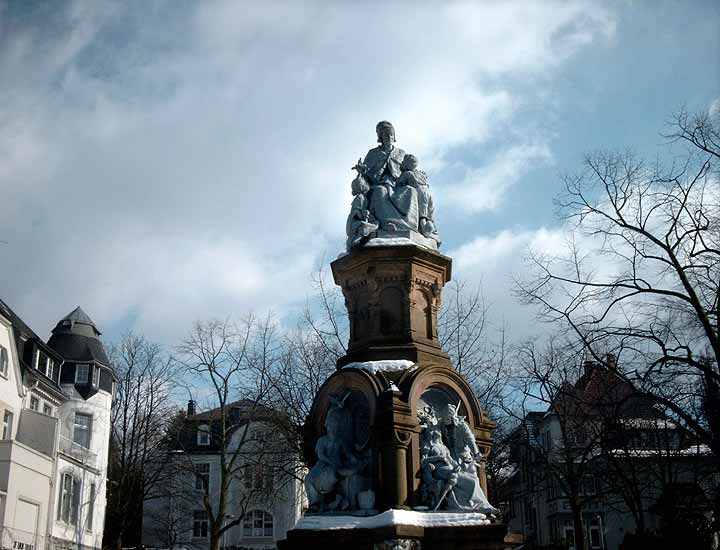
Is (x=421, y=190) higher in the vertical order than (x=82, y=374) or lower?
lower

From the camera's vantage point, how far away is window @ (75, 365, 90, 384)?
123 ft

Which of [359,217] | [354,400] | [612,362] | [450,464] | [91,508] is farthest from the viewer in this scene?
[91,508]

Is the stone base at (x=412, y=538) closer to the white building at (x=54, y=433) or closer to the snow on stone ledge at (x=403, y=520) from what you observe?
the snow on stone ledge at (x=403, y=520)

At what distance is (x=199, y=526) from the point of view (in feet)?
177

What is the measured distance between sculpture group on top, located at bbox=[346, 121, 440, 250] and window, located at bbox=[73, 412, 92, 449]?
26.8m

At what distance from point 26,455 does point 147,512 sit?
1055 inches

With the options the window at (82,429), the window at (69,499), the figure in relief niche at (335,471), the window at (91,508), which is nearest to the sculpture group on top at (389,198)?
the figure in relief niche at (335,471)

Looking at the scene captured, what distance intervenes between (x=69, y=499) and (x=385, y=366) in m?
26.8

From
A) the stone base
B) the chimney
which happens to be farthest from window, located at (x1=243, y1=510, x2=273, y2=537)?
the stone base

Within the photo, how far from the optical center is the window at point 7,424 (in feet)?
99.9

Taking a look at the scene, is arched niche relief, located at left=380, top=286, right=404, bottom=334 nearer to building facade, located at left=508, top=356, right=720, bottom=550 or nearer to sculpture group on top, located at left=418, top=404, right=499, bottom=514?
sculpture group on top, located at left=418, top=404, right=499, bottom=514

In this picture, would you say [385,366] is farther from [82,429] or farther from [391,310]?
[82,429]

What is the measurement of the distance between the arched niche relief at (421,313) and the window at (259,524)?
41375 mm

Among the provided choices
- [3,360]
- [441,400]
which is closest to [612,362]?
[441,400]
